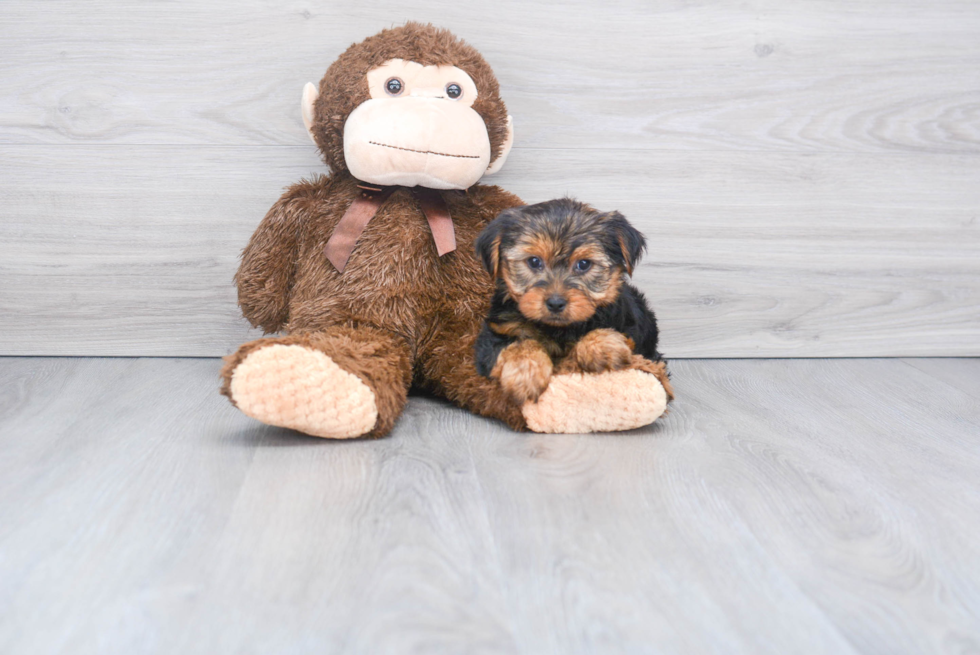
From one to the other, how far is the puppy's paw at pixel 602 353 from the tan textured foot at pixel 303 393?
456 mm

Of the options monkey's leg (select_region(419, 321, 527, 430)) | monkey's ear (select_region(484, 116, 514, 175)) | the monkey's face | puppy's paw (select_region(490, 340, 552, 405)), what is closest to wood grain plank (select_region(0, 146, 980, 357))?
monkey's ear (select_region(484, 116, 514, 175))

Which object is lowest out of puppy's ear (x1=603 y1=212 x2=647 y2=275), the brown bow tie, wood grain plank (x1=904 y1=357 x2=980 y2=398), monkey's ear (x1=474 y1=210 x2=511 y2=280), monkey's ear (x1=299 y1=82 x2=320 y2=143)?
wood grain plank (x1=904 y1=357 x2=980 y2=398)

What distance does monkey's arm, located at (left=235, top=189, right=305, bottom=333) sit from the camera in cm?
202

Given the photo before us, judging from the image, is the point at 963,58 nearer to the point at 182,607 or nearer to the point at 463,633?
the point at 463,633

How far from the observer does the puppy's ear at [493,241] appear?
1682mm

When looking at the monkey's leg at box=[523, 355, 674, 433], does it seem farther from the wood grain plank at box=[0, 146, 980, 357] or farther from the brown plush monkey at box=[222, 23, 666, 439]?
the wood grain plank at box=[0, 146, 980, 357]

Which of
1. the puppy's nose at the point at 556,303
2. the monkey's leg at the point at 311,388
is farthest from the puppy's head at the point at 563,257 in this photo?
the monkey's leg at the point at 311,388

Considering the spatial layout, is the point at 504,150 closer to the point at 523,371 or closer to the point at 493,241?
the point at 493,241

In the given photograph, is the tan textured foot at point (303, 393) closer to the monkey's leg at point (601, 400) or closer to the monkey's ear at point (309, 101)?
the monkey's leg at point (601, 400)

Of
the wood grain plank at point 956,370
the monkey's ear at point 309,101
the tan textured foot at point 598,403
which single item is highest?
the monkey's ear at point 309,101

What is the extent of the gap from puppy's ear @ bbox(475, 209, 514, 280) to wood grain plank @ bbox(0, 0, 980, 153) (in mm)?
721

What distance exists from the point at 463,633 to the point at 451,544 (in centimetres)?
23

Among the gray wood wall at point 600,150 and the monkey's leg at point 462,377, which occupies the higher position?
the gray wood wall at point 600,150

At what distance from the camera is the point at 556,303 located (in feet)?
5.20
